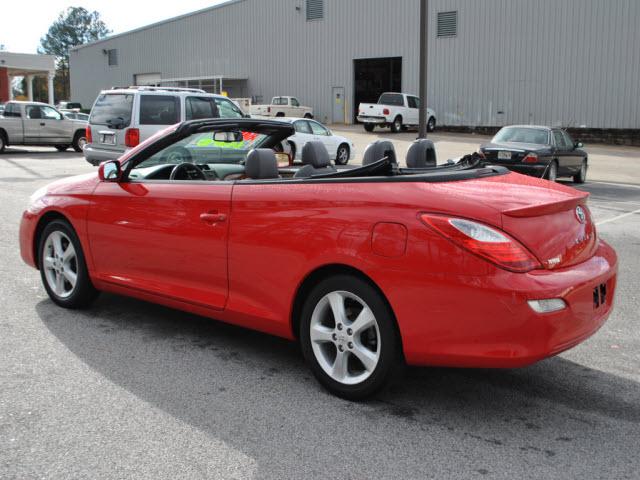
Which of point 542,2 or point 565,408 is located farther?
point 542,2

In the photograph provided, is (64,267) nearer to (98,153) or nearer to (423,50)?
(98,153)

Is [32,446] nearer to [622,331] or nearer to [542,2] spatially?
[622,331]

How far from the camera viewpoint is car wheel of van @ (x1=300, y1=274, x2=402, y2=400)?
11.6ft

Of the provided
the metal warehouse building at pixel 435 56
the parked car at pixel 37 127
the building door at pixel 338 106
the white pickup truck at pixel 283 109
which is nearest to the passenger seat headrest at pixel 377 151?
the parked car at pixel 37 127

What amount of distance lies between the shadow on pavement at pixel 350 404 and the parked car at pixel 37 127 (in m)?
22.2

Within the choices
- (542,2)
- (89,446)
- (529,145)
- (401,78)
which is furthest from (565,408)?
(401,78)

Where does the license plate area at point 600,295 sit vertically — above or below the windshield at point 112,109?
below

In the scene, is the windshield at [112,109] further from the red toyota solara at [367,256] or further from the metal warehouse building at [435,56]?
the metal warehouse building at [435,56]

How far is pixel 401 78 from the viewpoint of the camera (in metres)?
40.1

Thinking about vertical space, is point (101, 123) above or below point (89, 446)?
above

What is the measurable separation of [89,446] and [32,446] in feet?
0.85

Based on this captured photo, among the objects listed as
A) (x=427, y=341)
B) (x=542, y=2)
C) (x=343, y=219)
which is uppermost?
(x=542, y=2)

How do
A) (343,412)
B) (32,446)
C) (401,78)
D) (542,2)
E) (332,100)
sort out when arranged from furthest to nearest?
(332,100)
(401,78)
(542,2)
(343,412)
(32,446)

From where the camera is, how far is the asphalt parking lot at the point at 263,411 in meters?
3.07
